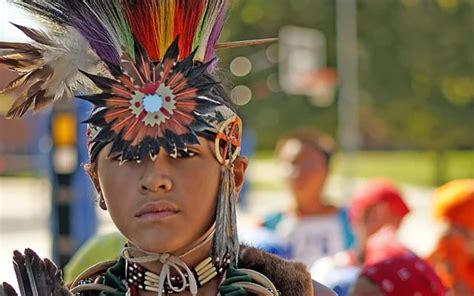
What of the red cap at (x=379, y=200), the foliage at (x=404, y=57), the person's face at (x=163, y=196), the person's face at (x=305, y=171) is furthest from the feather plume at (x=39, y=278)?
the foliage at (x=404, y=57)

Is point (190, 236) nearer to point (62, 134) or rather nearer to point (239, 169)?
point (239, 169)

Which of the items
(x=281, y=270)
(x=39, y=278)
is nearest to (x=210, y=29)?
(x=281, y=270)

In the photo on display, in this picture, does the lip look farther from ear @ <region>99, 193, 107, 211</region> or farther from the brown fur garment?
the brown fur garment

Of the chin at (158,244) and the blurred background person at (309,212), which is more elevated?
the chin at (158,244)

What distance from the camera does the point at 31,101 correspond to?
2.64 metres

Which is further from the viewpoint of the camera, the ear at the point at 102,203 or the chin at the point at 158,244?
the ear at the point at 102,203

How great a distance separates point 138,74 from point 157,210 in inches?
13.3

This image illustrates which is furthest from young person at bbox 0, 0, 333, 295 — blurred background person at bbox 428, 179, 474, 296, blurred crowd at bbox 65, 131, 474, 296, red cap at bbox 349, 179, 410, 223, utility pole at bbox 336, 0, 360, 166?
utility pole at bbox 336, 0, 360, 166

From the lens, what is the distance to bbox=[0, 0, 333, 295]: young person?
2.45m

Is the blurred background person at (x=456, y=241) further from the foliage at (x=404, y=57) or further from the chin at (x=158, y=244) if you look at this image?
the foliage at (x=404, y=57)

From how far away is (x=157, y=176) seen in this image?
7.93 ft

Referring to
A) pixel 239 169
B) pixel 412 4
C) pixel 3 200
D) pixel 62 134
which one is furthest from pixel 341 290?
pixel 412 4

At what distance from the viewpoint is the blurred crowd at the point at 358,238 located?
145 inches

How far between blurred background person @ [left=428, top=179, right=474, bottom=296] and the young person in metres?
2.63
